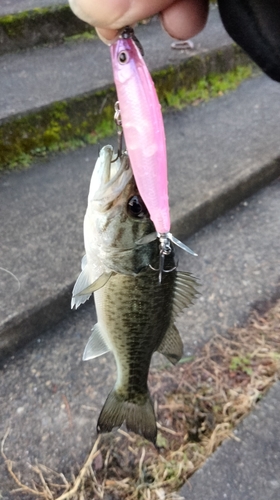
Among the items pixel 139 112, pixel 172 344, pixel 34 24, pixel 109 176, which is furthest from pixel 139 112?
pixel 34 24

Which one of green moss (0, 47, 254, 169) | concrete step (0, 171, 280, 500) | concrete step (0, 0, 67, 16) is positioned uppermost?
concrete step (0, 0, 67, 16)

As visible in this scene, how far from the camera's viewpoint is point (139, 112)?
Result: 2.99 feet

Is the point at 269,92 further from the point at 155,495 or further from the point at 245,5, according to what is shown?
the point at 155,495

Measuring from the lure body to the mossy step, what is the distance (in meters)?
2.68

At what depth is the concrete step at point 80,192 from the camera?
2.16 metres

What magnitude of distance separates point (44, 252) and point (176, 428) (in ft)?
3.62

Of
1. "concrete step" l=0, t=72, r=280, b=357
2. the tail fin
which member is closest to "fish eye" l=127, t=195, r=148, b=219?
the tail fin

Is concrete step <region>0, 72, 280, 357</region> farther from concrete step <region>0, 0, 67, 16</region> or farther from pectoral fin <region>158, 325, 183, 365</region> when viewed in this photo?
concrete step <region>0, 0, 67, 16</region>

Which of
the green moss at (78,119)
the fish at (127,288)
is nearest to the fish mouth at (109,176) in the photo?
the fish at (127,288)

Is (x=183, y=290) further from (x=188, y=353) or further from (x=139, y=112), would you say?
(x=188, y=353)

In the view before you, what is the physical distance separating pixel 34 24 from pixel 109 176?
8.63 ft

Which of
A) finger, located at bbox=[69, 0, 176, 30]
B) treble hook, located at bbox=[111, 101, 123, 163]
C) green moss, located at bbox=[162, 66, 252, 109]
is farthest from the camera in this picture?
green moss, located at bbox=[162, 66, 252, 109]

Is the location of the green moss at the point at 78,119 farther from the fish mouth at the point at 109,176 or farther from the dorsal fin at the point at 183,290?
the dorsal fin at the point at 183,290

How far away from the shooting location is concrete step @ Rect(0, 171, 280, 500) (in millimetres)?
1698
